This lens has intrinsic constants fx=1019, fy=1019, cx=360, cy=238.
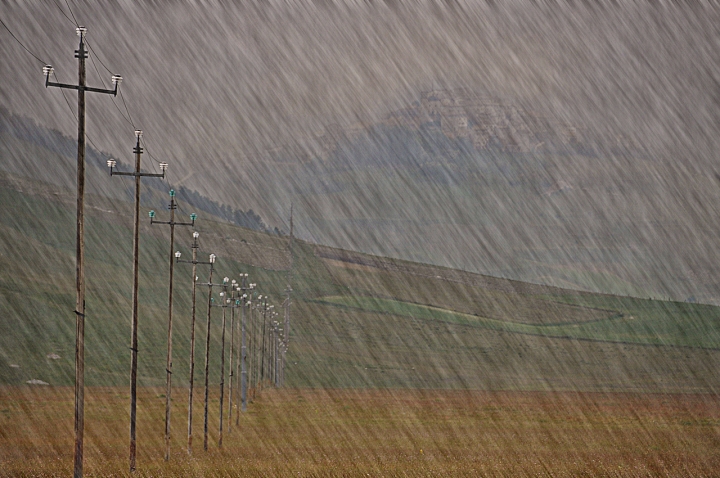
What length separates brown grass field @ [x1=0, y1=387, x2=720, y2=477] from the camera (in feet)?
112

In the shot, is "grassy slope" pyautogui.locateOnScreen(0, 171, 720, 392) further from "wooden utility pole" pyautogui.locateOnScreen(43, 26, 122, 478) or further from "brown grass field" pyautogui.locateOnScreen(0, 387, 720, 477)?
"wooden utility pole" pyautogui.locateOnScreen(43, 26, 122, 478)

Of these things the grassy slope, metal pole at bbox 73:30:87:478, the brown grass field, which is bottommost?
the grassy slope

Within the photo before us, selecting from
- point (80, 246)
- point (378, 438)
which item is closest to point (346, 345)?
point (378, 438)

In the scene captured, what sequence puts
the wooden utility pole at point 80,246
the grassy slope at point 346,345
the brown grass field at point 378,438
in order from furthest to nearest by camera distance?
the grassy slope at point 346,345 → the brown grass field at point 378,438 → the wooden utility pole at point 80,246

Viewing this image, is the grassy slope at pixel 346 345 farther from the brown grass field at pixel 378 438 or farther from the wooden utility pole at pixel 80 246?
the wooden utility pole at pixel 80 246

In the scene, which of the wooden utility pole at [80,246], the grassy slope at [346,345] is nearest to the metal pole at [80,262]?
the wooden utility pole at [80,246]

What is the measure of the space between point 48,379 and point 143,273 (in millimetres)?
81733

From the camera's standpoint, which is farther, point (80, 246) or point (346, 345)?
point (346, 345)

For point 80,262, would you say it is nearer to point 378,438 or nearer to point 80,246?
point 80,246

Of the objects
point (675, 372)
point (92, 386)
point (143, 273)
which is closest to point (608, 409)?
point (92, 386)

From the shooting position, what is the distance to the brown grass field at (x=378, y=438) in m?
34.1

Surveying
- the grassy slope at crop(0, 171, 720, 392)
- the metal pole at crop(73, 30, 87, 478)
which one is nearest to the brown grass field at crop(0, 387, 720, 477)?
the metal pole at crop(73, 30, 87, 478)

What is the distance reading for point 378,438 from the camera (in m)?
50.6

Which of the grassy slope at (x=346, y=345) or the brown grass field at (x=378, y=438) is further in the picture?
the grassy slope at (x=346, y=345)
